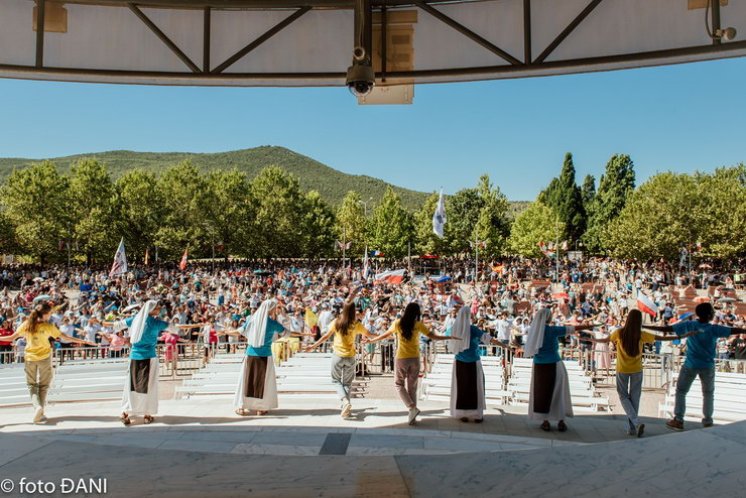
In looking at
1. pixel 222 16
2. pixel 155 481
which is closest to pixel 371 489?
pixel 155 481

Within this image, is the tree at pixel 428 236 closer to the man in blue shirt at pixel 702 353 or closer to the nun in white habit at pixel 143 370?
the man in blue shirt at pixel 702 353

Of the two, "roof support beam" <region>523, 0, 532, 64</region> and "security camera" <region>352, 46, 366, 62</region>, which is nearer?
"security camera" <region>352, 46, 366, 62</region>

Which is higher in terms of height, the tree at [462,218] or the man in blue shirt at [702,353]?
the tree at [462,218]

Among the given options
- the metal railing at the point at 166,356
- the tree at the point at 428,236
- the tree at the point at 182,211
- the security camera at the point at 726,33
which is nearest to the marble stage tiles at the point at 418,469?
the security camera at the point at 726,33

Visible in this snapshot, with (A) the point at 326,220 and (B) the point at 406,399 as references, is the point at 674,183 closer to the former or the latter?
(A) the point at 326,220

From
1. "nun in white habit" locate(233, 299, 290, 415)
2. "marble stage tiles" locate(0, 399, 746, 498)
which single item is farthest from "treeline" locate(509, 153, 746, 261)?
"marble stage tiles" locate(0, 399, 746, 498)

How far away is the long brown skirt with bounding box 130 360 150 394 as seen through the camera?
6.84 meters

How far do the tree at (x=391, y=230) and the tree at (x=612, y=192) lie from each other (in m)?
24.5

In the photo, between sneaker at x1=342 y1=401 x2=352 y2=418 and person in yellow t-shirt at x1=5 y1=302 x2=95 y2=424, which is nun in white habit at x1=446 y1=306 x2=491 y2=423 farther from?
person in yellow t-shirt at x1=5 y1=302 x2=95 y2=424

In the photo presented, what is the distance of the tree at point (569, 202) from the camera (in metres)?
79.4

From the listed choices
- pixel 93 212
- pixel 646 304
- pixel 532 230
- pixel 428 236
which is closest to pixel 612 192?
pixel 532 230

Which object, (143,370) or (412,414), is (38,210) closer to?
(143,370)

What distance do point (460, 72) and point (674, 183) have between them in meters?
58.2

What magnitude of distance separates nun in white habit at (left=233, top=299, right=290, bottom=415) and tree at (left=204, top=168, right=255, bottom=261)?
201ft
